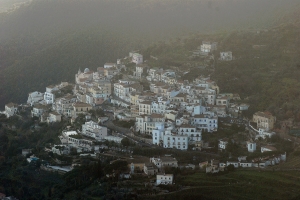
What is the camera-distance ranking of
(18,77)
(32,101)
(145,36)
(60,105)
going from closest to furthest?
(60,105)
(32,101)
(18,77)
(145,36)

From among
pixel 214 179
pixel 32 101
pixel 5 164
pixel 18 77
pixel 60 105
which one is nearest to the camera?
pixel 214 179

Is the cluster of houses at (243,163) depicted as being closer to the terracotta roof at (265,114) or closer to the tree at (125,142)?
the terracotta roof at (265,114)

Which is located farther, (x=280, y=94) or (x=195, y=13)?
(x=195, y=13)

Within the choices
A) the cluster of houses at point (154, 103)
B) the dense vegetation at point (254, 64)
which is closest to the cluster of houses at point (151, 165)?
the cluster of houses at point (154, 103)

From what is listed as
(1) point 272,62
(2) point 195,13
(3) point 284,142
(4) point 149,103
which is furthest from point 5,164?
(2) point 195,13

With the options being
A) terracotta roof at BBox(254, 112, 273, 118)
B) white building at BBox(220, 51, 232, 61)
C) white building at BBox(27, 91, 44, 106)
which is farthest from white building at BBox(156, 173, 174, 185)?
white building at BBox(27, 91, 44, 106)

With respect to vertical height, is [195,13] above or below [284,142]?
above

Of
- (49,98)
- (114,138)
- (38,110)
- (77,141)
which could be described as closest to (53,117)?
(38,110)

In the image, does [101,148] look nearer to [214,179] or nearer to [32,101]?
[214,179]

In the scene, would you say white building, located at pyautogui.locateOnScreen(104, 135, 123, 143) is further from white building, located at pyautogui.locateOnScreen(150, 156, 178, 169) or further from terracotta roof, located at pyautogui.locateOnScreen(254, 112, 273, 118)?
terracotta roof, located at pyautogui.locateOnScreen(254, 112, 273, 118)
